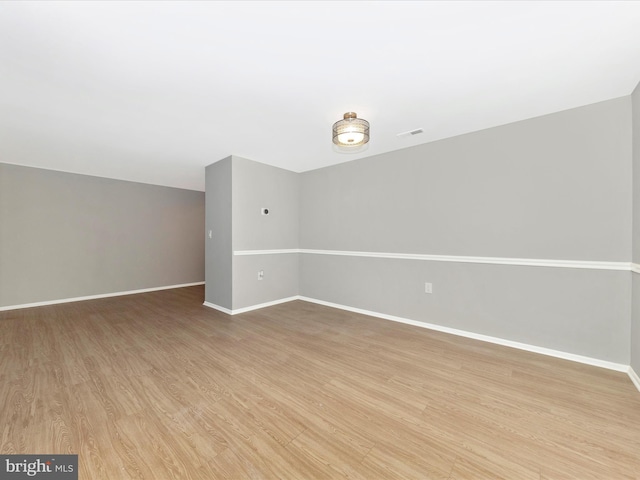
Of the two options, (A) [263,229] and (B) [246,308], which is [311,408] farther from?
(A) [263,229]

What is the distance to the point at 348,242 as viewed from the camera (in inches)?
158

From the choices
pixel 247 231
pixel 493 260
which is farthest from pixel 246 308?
pixel 493 260

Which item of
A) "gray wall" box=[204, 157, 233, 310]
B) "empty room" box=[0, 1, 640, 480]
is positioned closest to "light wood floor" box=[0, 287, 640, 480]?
"empty room" box=[0, 1, 640, 480]

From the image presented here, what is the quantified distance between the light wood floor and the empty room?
2 cm

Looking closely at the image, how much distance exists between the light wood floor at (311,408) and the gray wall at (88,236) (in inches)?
75.5

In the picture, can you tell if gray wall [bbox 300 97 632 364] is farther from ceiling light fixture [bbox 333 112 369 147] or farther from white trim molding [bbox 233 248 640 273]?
ceiling light fixture [bbox 333 112 369 147]

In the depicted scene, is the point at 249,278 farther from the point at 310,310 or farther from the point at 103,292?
the point at 103,292

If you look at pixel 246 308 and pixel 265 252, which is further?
pixel 265 252

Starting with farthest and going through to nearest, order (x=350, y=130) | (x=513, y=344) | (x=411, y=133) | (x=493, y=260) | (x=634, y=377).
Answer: (x=411, y=133) → (x=493, y=260) → (x=513, y=344) → (x=350, y=130) → (x=634, y=377)

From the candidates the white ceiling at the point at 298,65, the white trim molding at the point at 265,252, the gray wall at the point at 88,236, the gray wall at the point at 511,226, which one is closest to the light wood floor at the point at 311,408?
the gray wall at the point at 511,226

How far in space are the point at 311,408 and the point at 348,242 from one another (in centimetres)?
265

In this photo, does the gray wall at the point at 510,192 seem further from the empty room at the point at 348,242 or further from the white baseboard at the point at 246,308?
the white baseboard at the point at 246,308

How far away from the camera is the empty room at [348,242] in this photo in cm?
134

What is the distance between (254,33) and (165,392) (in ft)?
8.32
